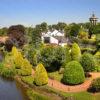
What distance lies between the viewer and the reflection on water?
36.1 m

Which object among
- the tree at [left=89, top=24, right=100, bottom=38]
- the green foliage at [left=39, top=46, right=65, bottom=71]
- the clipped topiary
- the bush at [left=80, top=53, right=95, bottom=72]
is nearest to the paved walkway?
the clipped topiary

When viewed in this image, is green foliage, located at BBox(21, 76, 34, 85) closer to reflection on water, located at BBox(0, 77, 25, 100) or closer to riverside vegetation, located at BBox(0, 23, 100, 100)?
riverside vegetation, located at BBox(0, 23, 100, 100)

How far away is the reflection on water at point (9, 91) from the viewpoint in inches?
1422

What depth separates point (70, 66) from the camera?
37.6m

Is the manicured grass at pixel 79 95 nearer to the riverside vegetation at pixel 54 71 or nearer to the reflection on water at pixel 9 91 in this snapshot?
the riverside vegetation at pixel 54 71

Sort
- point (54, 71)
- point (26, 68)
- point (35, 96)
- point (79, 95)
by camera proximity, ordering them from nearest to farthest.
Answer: point (79, 95) < point (35, 96) < point (26, 68) < point (54, 71)

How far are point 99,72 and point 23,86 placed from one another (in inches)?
420

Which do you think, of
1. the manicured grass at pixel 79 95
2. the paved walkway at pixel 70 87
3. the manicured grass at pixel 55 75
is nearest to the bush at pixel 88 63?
the paved walkway at pixel 70 87

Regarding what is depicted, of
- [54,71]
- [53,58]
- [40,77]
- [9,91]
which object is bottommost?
[9,91]

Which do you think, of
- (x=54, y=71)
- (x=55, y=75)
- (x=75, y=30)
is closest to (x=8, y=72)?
(x=54, y=71)

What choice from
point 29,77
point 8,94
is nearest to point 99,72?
point 29,77

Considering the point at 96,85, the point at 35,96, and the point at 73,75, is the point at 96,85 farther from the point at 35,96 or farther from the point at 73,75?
the point at 35,96

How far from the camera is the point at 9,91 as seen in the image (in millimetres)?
39531

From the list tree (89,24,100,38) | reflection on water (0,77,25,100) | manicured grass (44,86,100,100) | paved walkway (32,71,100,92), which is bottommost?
reflection on water (0,77,25,100)
